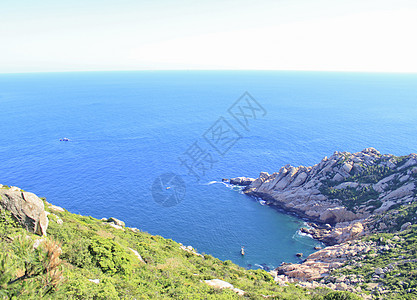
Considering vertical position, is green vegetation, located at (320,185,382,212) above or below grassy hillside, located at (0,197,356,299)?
above

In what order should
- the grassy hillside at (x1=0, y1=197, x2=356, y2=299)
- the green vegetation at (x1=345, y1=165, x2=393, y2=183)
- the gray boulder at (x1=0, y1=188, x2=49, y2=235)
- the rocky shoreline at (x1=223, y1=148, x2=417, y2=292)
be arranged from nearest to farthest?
the grassy hillside at (x1=0, y1=197, x2=356, y2=299) < the gray boulder at (x1=0, y1=188, x2=49, y2=235) < the rocky shoreline at (x1=223, y1=148, x2=417, y2=292) < the green vegetation at (x1=345, y1=165, x2=393, y2=183)

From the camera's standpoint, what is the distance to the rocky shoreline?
155 feet

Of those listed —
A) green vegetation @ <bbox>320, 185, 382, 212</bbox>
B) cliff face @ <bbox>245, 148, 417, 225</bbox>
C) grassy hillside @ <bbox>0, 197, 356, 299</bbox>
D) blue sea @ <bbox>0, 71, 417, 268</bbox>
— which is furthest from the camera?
blue sea @ <bbox>0, 71, 417, 268</bbox>

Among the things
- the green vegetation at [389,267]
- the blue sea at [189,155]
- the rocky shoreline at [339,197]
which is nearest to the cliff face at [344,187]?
the rocky shoreline at [339,197]

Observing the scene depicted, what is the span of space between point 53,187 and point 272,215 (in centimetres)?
5980

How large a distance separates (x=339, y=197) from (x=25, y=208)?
6466 centimetres

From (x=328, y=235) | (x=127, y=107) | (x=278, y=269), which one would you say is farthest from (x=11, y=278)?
(x=127, y=107)

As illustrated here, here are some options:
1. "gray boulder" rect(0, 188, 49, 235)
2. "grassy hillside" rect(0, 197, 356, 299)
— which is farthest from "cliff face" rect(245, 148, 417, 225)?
"gray boulder" rect(0, 188, 49, 235)

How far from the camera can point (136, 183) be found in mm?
82875

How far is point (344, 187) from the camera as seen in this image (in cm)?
6775

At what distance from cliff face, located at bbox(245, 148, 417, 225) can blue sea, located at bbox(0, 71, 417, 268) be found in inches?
209

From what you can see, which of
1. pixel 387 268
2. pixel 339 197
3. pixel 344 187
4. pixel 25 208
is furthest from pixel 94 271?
pixel 344 187

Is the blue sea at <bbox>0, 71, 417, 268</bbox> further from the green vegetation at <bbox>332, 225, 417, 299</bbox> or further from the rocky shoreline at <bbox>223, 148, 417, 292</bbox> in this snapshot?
the green vegetation at <bbox>332, 225, 417, 299</bbox>

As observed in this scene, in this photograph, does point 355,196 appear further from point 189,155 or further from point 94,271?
point 94,271
